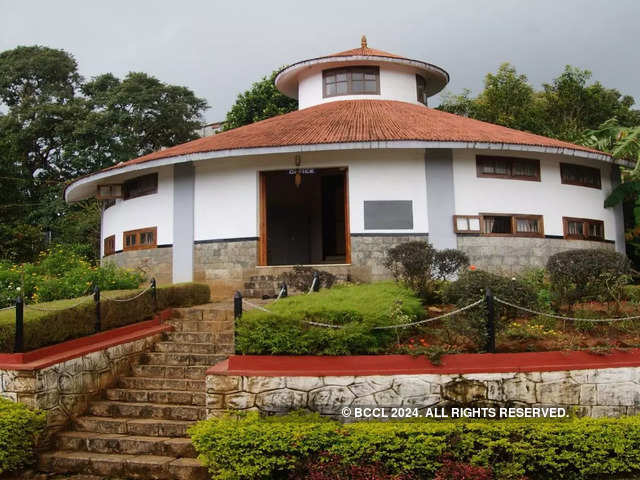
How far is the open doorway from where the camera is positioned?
2111 centimetres

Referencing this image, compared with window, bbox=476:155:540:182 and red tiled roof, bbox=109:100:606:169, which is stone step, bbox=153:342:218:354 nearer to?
red tiled roof, bbox=109:100:606:169

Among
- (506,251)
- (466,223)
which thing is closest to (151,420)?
(466,223)

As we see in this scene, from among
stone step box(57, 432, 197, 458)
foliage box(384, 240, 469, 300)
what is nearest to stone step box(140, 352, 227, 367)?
stone step box(57, 432, 197, 458)

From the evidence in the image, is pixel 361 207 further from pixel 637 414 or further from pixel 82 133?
pixel 82 133

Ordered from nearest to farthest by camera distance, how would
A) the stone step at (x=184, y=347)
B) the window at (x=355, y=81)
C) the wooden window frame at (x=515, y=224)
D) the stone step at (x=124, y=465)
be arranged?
the stone step at (x=124, y=465) → the stone step at (x=184, y=347) → the wooden window frame at (x=515, y=224) → the window at (x=355, y=81)

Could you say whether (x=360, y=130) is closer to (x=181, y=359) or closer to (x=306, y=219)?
(x=306, y=219)

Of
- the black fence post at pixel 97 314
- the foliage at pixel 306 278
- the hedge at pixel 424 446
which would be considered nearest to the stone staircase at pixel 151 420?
the hedge at pixel 424 446

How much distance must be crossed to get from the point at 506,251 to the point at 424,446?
9107 millimetres

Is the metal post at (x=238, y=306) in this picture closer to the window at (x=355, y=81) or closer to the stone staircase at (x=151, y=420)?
the stone staircase at (x=151, y=420)

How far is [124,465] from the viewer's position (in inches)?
290

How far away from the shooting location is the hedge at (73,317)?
27.2 feet

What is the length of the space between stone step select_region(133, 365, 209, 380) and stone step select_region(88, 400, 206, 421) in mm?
643

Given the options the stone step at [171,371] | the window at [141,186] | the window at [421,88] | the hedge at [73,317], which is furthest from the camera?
the window at [421,88]

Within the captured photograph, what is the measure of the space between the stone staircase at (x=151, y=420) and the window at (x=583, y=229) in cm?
954
